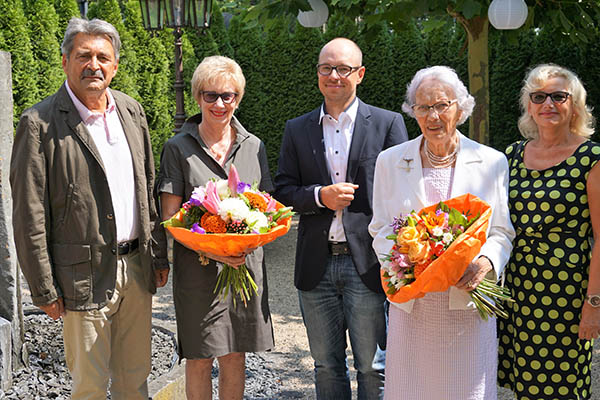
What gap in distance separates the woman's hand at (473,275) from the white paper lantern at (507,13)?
10.4 feet

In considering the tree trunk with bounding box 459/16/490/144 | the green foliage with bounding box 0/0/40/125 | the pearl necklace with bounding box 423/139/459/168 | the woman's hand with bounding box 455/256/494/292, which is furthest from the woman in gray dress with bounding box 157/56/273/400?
the green foliage with bounding box 0/0/40/125

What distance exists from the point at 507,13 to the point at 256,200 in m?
3.23

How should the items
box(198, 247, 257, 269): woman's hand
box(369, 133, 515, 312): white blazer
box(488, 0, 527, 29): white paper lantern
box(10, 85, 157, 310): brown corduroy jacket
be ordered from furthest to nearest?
box(488, 0, 527, 29): white paper lantern, box(198, 247, 257, 269): woman's hand, box(10, 85, 157, 310): brown corduroy jacket, box(369, 133, 515, 312): white blazer

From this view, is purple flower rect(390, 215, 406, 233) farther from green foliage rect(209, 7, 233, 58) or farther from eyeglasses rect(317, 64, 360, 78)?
green foliage rect(209, 7, 233, 58)

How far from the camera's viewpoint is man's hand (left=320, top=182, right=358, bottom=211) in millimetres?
2939

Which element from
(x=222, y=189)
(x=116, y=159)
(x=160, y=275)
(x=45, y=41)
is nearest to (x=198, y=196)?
(x=222, y=189)

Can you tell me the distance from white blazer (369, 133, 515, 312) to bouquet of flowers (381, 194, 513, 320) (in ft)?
0.51

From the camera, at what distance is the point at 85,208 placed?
2814mm

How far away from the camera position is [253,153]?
3250 millimetres

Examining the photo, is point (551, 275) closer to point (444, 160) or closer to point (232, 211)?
point (444, 160)

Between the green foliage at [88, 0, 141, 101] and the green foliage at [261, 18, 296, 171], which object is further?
the green foliage at [261, 18, 296, 171]

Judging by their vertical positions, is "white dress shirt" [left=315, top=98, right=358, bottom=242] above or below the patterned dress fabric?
above

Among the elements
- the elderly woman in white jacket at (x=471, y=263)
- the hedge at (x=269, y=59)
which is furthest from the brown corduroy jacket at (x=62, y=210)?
the hedge at (x=269, y=59)

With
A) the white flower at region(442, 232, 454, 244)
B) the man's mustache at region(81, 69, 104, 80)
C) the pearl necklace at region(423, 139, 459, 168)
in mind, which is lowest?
the white flower at region(442, 232, 454, 244)
